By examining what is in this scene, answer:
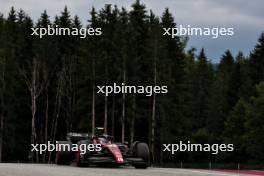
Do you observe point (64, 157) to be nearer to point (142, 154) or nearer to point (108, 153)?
Result: point (108, 153)

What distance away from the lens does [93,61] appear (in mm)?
60156

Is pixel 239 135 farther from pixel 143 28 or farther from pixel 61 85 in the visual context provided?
pixel 61 85

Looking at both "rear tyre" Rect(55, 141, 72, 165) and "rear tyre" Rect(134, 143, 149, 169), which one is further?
"rear tyre" Rect(55, 141, 72, 165)

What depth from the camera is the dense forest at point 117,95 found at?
5925cm

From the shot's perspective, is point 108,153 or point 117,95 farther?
point 117,95

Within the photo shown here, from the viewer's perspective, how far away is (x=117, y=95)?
60.2 metres

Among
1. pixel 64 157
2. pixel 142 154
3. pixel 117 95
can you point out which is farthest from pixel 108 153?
pixel 117 95

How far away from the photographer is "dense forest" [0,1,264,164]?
194 feet

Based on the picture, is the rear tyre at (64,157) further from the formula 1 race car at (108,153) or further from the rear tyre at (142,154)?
the rear tyre at (142,154)

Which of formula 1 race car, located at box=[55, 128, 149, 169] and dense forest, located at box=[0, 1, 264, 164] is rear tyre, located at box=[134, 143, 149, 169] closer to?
formula 1 race car, located at box=[55, 128, 149, 169]

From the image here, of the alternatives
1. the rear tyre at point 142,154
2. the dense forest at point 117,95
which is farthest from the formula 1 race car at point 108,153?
the dense forest at point 117,95

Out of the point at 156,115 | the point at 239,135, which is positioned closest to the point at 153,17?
the point at 156,115

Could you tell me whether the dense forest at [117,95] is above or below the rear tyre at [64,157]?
above

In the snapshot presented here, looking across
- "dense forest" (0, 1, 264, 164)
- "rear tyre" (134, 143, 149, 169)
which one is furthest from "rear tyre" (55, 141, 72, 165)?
"dense forest" (0, 1, 264, 164)
